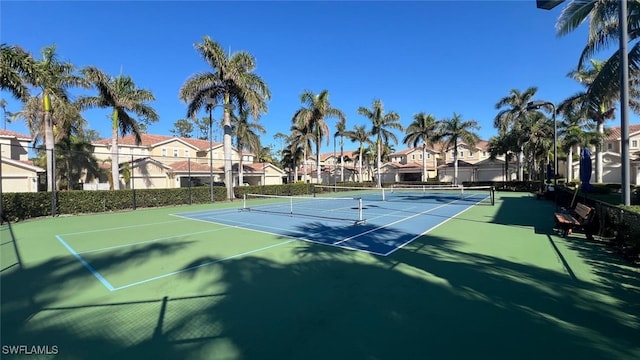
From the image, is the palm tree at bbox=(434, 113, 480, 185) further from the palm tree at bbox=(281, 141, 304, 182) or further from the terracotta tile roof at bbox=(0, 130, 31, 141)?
the terracotta tile roof at bbox=(0, 130, 31, 141)

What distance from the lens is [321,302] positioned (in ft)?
15.1

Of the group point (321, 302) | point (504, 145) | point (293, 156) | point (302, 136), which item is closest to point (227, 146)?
point (302, 136)

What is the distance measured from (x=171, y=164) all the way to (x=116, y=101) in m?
14.3

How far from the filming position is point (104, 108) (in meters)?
23.6

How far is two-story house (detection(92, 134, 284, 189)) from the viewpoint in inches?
1296

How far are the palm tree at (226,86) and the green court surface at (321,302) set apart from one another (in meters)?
18.4

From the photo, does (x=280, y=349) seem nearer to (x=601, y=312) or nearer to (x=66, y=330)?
(x=66, y=330)

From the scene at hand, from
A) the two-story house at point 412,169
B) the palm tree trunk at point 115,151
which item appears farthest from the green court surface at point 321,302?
the two-story house at point 412,169

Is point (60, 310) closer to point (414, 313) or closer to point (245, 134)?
point (414, 313)

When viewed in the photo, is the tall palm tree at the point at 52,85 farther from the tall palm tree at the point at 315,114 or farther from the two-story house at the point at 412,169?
the two-story house at the point at 412,169

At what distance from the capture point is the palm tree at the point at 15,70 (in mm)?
13383

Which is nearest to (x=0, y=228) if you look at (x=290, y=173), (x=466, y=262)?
(x=466, y=262)

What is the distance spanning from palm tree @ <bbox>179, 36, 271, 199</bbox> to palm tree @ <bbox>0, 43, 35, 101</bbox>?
10.8 m

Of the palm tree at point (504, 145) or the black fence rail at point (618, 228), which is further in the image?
the palm tree at point (504, 145)
